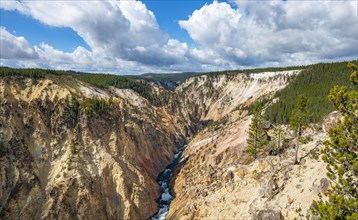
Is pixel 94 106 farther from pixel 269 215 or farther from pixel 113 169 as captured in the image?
pixel 269 215

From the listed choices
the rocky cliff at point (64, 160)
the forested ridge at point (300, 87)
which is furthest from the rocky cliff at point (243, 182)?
the forested ridge at point (300, 87)

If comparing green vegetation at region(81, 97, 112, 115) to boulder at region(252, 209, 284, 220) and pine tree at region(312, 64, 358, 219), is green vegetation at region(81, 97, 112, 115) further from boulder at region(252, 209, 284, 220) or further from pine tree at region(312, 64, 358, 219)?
pine tree at region(312, 64, 358, 219)

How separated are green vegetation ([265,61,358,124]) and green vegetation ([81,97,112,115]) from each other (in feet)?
148

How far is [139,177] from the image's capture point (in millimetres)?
66750

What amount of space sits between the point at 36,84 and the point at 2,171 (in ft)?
93.8

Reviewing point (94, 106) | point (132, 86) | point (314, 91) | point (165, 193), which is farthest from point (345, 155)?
point (132, 86)

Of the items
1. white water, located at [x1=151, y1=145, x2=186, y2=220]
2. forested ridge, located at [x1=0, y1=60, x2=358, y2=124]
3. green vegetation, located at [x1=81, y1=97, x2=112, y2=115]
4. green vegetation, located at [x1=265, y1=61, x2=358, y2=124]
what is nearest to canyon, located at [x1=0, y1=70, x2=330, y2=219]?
green vegetation, located at [x1=81, y1=97, x2=112, y2=115]

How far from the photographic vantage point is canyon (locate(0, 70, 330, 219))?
41.6 meters

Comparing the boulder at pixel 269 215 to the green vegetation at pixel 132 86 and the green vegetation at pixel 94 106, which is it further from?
the green vegetation at pixel 132 86

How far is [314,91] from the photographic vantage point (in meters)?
98.8

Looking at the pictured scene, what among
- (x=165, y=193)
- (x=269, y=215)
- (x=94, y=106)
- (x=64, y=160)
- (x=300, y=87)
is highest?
(x=300, y=87)

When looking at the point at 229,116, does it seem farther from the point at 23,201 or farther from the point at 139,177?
the point at 23,201

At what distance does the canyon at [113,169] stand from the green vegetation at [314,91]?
10566 millimetres

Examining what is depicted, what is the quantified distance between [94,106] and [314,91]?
2682 inches
